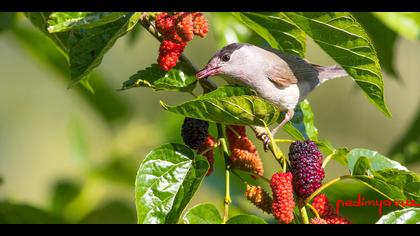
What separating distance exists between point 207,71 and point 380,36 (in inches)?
42.4

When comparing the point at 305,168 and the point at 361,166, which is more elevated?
the point at 305,168

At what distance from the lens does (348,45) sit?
2264mm

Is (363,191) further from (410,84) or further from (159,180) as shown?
(410,84)

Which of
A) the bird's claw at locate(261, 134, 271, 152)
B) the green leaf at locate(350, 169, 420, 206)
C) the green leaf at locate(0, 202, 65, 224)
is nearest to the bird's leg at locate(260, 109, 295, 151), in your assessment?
the bird's claw at locate(261, 134, 271, 152)

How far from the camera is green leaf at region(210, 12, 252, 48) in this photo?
340 cm

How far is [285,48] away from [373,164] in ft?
1.55

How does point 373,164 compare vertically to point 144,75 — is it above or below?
below

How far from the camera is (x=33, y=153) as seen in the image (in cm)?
1084

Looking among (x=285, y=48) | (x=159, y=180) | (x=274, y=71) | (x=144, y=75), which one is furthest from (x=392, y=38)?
(x=159, y=180)

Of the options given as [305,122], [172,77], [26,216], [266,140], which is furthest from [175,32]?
[26,216]

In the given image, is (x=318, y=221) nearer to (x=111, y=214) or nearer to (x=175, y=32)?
(x=175, y=32)

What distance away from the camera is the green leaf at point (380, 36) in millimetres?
3393

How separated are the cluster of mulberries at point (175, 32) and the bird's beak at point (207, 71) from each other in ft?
0.48

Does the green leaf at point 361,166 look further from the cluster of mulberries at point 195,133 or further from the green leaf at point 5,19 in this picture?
the green leaf at point 5,19
